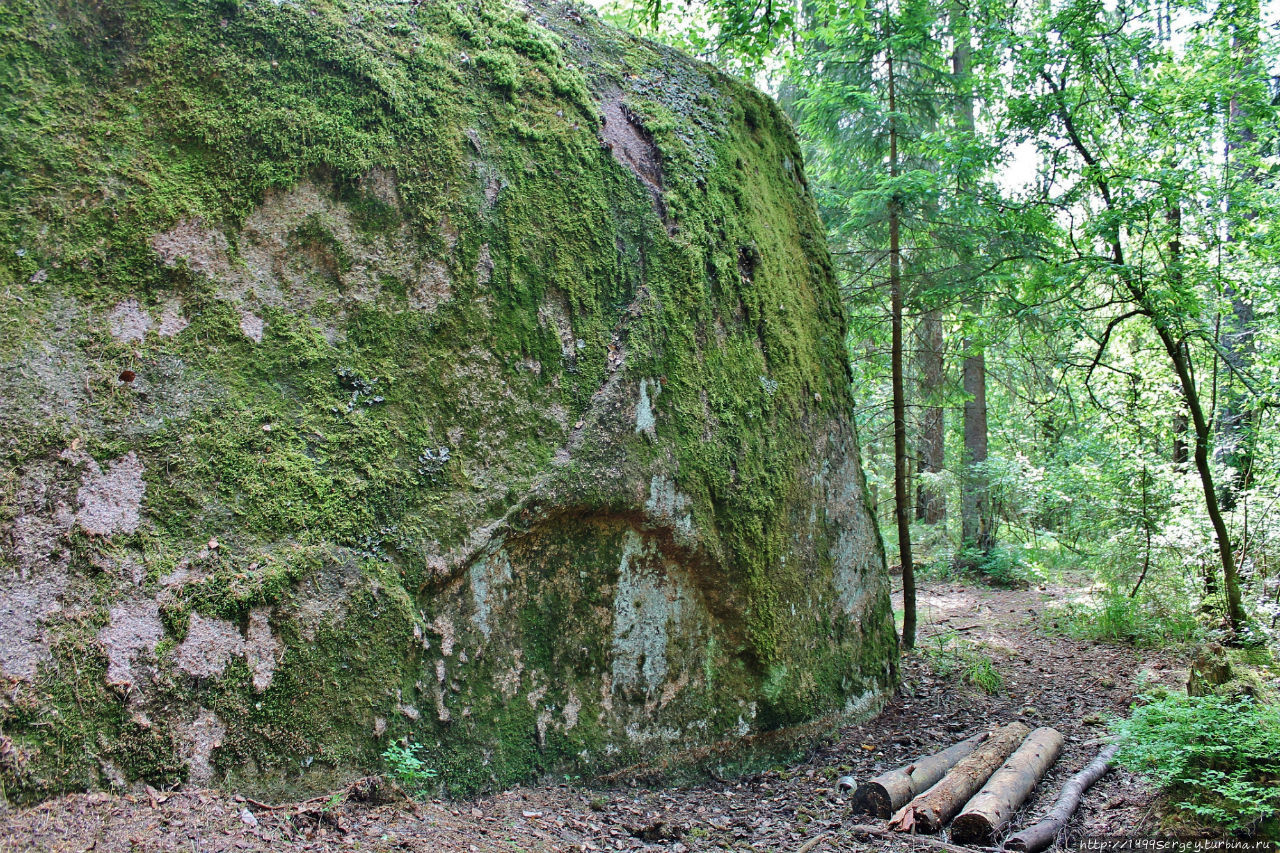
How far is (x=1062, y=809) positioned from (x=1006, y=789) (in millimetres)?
304

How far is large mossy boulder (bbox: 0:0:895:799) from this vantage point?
3.05 metres

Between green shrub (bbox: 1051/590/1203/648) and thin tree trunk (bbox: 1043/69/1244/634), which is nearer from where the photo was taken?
thin tree trunk (bbox: 1043/69/1244/634)

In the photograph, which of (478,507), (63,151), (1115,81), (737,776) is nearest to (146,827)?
(478,507)

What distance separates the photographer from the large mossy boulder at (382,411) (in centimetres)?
305

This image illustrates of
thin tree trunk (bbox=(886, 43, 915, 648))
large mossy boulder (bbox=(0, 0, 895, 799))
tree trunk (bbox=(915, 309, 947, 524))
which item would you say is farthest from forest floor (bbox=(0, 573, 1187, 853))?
tree trunk (bbox=(915, 309, 947, 524))

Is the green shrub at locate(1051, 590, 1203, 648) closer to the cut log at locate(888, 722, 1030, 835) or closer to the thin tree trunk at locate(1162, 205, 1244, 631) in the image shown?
the thin tree trunk at locate(1162, 205, 1244, 631)

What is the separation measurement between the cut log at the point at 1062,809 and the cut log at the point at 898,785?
637 mm

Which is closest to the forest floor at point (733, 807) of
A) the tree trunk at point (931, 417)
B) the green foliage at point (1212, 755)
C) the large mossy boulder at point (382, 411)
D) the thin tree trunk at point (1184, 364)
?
the large mossy boulder at point (382, 411)

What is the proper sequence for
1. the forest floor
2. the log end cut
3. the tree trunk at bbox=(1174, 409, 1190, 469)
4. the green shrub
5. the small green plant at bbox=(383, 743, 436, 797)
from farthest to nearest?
the tree trunk at bbox=(1174, 409, 1190, 469)
the green shrub
the log end cut
the small green plant at bbox=(383, 743, 436, 797)
the forest floor

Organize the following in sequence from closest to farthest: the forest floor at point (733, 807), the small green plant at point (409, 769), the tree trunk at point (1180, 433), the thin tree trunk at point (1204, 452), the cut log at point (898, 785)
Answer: the forest floor at point (733, 807), the small green plant at point (409, 769), the cut log at point (898, 785), the thin tree trunk at point (1204, 452), the tree trunk at point (1180, 433)

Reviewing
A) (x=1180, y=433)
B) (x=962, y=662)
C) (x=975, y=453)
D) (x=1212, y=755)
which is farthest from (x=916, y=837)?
(x=975, y=453)

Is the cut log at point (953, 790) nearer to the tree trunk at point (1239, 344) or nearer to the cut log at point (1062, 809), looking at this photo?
the cut log at point (1062, 809)

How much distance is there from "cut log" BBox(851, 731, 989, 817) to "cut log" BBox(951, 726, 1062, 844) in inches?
12.4

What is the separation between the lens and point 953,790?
4.41 meters
